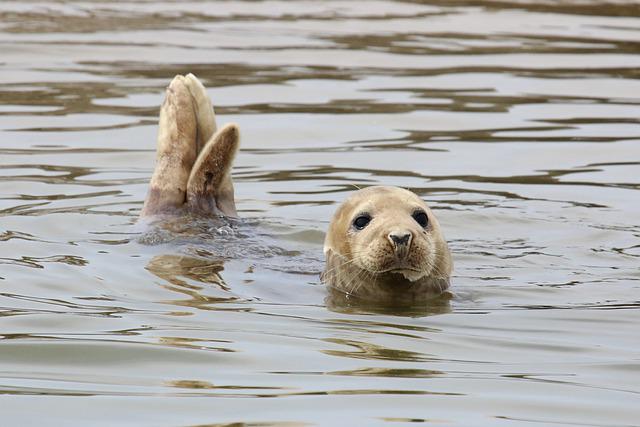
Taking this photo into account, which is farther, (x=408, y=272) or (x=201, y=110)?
(x=201, y=110)

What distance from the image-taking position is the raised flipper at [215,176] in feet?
26.8

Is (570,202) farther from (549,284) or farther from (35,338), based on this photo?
(35,338)

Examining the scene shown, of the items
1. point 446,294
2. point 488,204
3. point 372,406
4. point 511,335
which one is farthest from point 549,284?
point 372,406

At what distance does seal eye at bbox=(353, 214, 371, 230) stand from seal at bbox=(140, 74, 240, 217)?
1374 millimetres

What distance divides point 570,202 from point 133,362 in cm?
485

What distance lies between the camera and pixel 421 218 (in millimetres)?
7211

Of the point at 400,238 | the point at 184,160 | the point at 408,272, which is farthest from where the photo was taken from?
the point at 184,160

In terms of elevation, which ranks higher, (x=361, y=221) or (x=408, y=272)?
(x=361, y=221)

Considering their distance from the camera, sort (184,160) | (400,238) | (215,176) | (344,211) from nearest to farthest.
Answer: (400,238) → (344,211) → (215,176) → (184,160)

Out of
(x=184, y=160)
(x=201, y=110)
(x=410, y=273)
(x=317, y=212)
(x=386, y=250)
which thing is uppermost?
(x=201, y=110)

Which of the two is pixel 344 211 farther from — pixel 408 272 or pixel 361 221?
pixel 408 272

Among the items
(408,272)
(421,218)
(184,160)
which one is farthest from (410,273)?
(184,160)

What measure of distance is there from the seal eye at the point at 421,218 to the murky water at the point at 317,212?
439 millimetres

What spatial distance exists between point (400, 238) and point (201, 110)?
2230mm
